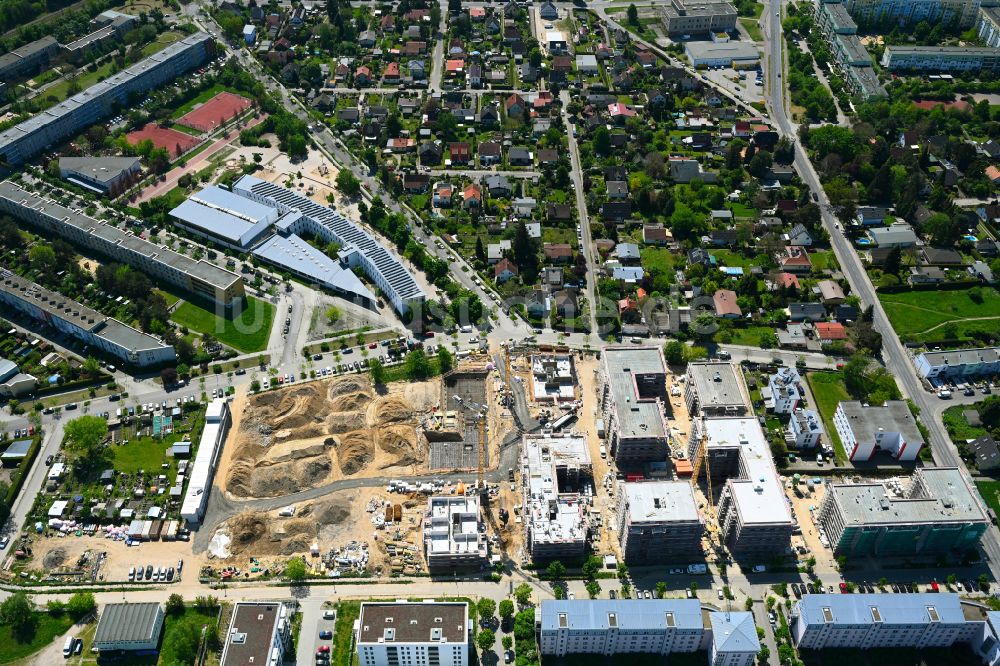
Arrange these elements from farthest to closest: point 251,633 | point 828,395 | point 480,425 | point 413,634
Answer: point 828,395
point 480,425
point 251,633
point 413,634

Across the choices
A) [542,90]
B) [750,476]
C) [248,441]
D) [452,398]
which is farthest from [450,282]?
[542,90]

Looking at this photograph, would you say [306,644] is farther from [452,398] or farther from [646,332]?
[646,332]

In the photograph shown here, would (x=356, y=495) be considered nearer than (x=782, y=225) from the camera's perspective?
Yes

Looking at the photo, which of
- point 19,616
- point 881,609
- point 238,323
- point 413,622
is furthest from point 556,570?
point 238,323

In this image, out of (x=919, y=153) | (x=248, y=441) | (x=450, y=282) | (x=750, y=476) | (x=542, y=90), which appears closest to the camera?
(x=750, y=476)

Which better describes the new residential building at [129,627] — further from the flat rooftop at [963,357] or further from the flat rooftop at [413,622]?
the flat rooftop at [963,357]

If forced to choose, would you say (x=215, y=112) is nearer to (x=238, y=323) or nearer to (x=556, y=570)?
(x=238, y=323)

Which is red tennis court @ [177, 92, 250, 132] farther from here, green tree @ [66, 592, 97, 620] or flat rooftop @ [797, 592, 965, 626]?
flat rooftop @ [797, 592, 965, 626]

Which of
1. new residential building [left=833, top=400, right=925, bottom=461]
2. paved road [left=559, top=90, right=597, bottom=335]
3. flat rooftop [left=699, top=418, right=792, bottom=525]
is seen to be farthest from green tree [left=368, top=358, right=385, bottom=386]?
new residential building [left=833, top=400, right=925, bottom=461]
